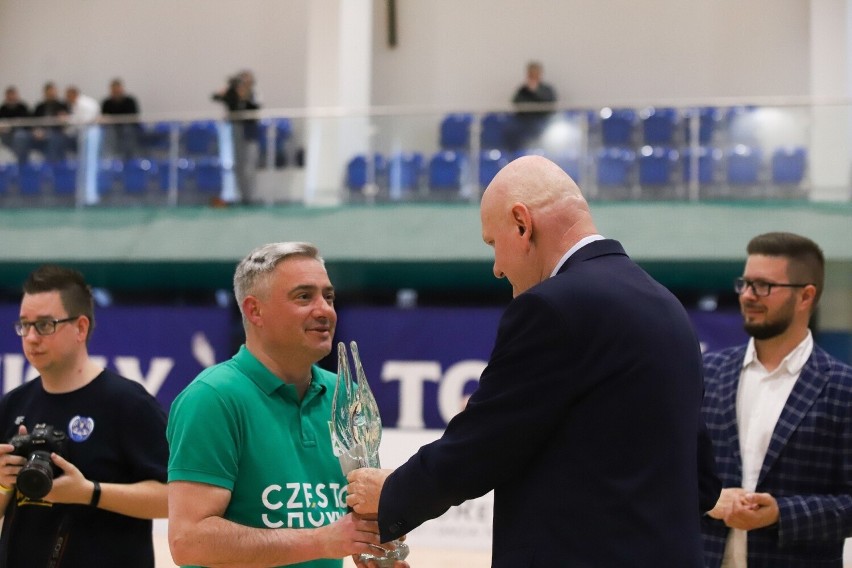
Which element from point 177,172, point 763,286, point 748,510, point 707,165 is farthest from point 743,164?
point 748,510

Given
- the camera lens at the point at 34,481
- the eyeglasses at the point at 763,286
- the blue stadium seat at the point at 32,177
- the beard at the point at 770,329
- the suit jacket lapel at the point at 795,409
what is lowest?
the camera lens at the point at 34,481

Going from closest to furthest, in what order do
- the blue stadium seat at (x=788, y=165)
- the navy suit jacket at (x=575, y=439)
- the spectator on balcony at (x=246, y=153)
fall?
the navy suit jacket at (x=575, y=439), the blue stadium seat at (x=788, y=165), the spectator on balcony at (x=246, y=153)

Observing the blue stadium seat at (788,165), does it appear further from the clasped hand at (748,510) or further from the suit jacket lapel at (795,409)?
the clasped hand at (748,510)

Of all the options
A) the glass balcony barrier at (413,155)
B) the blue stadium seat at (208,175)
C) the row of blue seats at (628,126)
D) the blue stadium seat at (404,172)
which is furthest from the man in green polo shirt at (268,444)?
the blue stadium seat at (208,175)

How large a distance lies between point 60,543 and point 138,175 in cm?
989

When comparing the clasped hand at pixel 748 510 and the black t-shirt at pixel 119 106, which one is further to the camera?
the black t-shirt at pixel 119 106

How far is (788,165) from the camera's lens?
10914mm

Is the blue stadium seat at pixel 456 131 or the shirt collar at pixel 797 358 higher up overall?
the blue stadium seat at pixel 456 131

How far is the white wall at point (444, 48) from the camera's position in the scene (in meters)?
15.4

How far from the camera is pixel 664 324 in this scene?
2.40m

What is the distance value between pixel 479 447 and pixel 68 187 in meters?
12.0

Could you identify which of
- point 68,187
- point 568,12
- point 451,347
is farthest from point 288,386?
point 568,12

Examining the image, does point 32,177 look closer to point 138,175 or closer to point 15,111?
point 138,175

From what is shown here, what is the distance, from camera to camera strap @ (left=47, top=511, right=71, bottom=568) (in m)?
3.54
